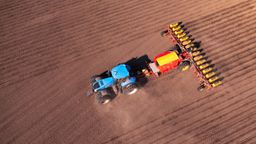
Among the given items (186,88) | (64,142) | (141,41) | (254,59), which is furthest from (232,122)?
(64,142)

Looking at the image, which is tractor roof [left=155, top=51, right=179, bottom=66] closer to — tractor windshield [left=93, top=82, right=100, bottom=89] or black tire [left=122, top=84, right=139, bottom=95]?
black tire [left=122, top=84, right=139, bottom=95]

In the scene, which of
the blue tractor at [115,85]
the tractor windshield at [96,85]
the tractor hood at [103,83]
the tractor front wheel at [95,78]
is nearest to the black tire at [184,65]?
the blue tractor at [115,85]

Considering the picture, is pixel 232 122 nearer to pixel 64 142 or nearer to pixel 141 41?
pixel 141 41

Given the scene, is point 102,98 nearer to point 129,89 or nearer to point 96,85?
point 96,85

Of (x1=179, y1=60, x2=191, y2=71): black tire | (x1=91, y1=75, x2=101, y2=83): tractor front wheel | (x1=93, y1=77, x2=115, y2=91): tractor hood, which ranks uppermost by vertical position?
(x1=91, y1=75, x2=101, y2=83): tractor front wheel

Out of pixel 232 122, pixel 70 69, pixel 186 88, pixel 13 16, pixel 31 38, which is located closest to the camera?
pixel 232 122

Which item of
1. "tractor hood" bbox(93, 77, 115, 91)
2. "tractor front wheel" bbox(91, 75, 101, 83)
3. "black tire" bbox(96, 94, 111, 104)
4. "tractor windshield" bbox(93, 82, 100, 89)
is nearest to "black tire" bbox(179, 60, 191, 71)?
"tractor hood" bbox(93, 77, 115, 91)

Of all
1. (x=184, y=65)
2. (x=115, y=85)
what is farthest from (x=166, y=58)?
(x=115, y=85)
